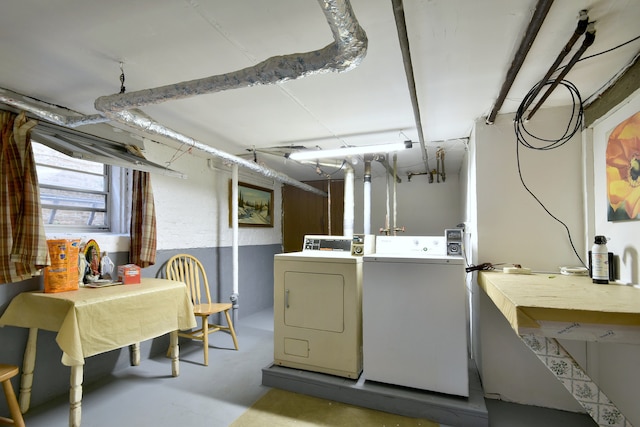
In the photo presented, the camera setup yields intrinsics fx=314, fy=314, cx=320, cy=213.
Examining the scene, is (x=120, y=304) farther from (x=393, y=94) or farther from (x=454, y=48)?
(x=454, y=48)

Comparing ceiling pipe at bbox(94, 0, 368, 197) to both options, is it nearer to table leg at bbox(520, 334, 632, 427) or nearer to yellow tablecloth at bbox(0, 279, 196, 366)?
yellow tablecloth at bbox(0, 279, 196, 366)

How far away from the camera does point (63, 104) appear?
2395mm

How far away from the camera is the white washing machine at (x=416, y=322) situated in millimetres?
2205

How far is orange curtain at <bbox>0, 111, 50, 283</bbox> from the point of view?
209 cm

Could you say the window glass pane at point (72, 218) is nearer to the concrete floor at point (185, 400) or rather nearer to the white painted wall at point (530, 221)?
the concrete floor at point (185, 400)

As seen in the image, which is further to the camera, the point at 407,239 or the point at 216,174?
the point at 216,174

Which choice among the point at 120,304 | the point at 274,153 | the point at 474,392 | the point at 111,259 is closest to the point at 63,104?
the point at 111,259

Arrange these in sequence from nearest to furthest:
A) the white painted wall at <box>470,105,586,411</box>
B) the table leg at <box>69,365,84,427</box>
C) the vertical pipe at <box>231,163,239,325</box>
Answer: the table leg at <box>69,365,84,427</box> < the white painted wall at <box>470,105,586,411</box> < the vertical pipe at <box>231,163,239,325</box>

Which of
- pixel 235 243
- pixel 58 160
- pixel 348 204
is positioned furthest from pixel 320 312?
pixel 58 160

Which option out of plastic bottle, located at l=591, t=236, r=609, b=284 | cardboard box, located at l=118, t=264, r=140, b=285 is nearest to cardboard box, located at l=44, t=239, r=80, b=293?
cardboard box, located at l=118, t=264, r=140, b=285

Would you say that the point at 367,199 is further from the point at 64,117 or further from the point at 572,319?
the point at 64,117

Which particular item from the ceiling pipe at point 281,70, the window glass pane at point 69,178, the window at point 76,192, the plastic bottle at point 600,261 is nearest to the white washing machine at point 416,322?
the plastic bottle at point 600,261

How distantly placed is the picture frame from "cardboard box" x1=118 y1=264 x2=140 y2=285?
1.66 meters

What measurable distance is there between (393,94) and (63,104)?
2477mm
